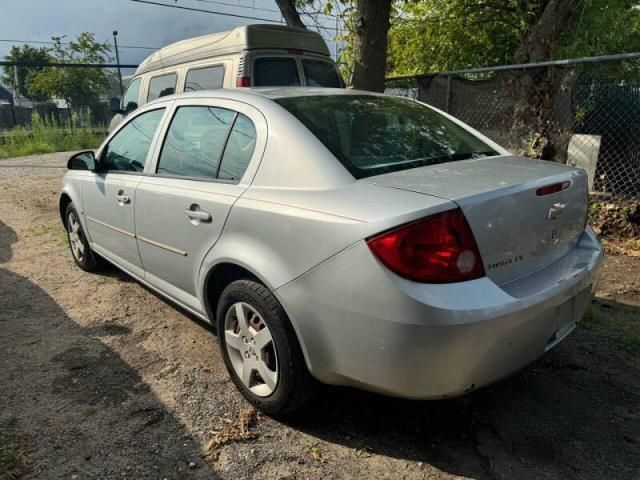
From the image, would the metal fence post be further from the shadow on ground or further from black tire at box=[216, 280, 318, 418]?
black tire at box=[216, 280, 318, 418]

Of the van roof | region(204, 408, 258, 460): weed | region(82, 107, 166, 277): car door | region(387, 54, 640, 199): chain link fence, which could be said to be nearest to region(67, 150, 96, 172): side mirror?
region(82, 107, 166, 277): car door

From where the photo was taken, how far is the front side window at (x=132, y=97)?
921 cm

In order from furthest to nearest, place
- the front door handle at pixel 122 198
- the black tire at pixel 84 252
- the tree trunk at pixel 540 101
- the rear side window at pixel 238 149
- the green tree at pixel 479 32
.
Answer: the green tree at pixel 479 32 < the tree trunk at pixel 540 101 < the black tire at pixel 84 252 < the front door handle at pixel 122 198 < the rear side window at pixel 238 149

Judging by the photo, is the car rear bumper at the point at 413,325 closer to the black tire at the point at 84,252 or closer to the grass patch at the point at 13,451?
the grass patch at the point at 13,451

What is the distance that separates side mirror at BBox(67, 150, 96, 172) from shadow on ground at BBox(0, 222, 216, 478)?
1.16m

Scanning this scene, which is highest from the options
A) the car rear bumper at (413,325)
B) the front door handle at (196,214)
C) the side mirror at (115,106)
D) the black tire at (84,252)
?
the side mirror at (115,106)

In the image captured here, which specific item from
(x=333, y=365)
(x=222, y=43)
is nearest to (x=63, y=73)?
(x=222, y=43)

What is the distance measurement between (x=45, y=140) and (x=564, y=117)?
15.8 m

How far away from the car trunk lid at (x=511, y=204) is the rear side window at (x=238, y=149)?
73 cm

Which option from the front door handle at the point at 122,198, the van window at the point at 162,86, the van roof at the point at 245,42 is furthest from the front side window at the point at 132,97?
the front door handle at the point at 122,198

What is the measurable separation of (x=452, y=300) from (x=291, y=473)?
1044 millimetres

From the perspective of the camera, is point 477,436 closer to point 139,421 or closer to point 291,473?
point 291,473

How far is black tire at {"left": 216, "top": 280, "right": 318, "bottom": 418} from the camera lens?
2357 mm

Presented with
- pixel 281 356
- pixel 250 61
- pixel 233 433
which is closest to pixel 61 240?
pixel 250 61
